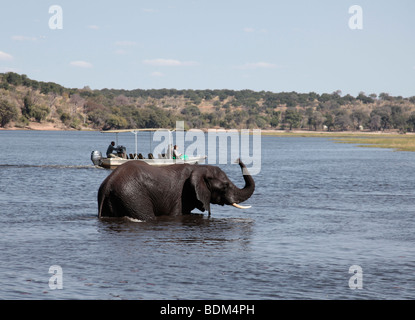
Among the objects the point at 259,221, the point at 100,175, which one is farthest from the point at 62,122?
the point at 259,221

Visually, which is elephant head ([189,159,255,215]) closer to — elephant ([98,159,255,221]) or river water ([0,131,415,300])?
elephant ([98,159,255,221])

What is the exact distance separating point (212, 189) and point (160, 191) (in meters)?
1.75

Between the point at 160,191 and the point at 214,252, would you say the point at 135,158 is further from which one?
the point at 214,252

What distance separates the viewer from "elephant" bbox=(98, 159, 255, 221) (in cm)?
1784

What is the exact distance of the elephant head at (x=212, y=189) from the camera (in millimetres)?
18891

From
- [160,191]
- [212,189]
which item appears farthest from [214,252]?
[212,189]

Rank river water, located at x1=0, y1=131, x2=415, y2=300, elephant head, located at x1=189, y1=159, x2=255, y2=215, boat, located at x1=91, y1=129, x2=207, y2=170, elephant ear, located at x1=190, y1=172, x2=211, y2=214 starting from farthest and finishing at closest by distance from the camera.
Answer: boat, located at x1=91, y1=129, x2=207, y2=170 < elephant head, located at x1=189, y1=159, x2=255, y2=215 < elephant ear, located at x1=190, y1=172, x2=211, y2=214 < river water, located at x1=0, y1=131, x2=415, y2=300

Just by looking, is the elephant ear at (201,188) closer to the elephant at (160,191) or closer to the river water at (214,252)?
the elephant at (160,191)

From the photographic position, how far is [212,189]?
19469 millimetres

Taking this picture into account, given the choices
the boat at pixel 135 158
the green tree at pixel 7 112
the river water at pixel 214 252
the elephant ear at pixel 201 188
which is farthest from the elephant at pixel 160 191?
Answer: the green tree at pixel 7 112

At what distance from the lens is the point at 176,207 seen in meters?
19.2

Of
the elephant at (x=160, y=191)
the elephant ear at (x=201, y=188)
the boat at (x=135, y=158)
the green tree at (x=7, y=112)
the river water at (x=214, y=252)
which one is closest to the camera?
the river water at (x=214, y=252)

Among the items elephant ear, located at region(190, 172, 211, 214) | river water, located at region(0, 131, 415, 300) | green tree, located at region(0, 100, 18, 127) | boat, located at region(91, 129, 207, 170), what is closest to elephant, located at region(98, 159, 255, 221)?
elephant ear, located at region(190, 172, 211, 214)
